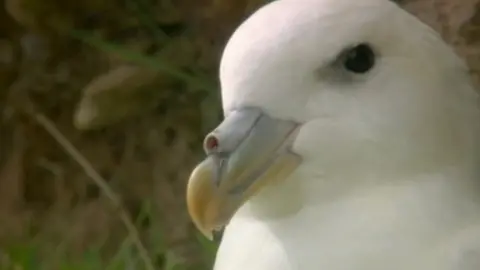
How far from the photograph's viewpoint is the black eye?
0.99 metres

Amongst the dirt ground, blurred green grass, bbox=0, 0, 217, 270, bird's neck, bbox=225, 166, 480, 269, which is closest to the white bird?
bird's neck, bbox=225, 166, 480, 269

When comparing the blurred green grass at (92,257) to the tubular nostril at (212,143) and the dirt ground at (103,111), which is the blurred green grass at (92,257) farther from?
the tubular nostril at (212,143)

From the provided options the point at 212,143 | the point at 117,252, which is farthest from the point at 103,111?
the point at 212,143

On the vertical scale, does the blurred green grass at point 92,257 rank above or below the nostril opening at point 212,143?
below

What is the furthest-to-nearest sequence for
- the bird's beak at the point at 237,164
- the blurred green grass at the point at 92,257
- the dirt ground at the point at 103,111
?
the dirt ground at the point at 103,111 → the blurred green grass at the point at 92,257 → the bird's beak at the point at 237,164

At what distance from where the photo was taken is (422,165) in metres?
1.03

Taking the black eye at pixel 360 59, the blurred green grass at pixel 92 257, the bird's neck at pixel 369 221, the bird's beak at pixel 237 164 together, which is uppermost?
the black eye at pixel 360 59

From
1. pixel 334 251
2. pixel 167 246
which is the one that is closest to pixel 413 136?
pixel 334 251

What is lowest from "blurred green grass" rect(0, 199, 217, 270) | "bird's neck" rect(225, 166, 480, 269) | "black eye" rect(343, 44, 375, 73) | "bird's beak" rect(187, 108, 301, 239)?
"blurred green grass" rect(0, 199, 217, 270)

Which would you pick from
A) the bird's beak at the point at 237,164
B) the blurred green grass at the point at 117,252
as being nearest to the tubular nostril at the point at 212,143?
the bird's beak at the point at 237,164

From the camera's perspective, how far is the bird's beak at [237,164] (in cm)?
96

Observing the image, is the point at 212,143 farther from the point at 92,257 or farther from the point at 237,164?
the point at 92,257

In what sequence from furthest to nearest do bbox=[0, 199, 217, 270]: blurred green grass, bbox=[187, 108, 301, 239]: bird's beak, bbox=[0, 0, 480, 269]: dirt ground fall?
bbox=[0, 0, 480, 269]: dirt ground
bbox=[0, 199, 217, 270]: blurred green grass
bbox=[187, 108, 301, 239]: bird's beak

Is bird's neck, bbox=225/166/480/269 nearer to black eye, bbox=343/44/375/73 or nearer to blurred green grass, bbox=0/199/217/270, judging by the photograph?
black eye, bbox=343/44/375/73
